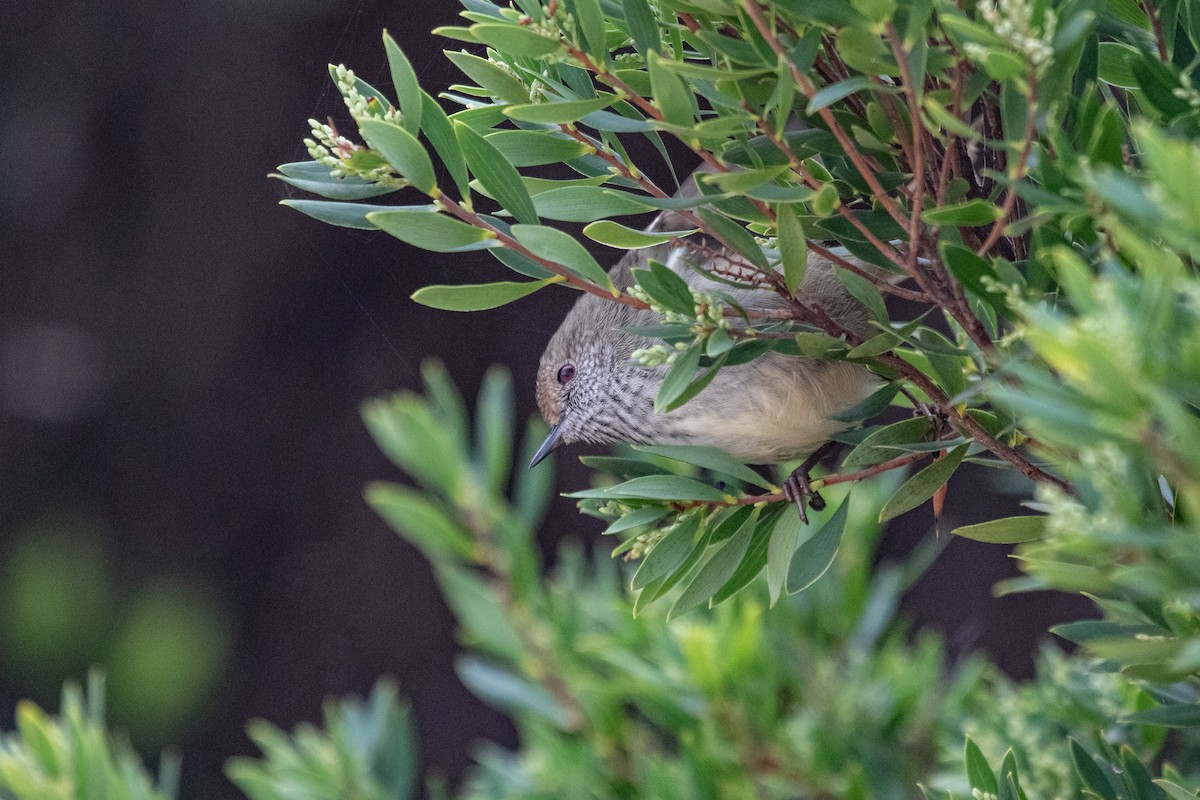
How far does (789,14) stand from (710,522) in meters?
0.32

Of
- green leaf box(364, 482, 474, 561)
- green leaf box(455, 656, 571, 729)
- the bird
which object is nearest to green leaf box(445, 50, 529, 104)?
the bird

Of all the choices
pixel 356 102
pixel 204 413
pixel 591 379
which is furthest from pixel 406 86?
pixel 204 413

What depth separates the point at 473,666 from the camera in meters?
1.37

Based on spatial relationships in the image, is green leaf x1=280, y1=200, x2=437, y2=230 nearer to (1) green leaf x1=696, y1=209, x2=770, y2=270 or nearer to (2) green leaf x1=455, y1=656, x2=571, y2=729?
(1) green leaf x1=696, y1=209, x2=770, y2=270

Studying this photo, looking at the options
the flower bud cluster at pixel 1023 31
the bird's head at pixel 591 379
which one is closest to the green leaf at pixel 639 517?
the flower bud cluster at pixel 1023 31

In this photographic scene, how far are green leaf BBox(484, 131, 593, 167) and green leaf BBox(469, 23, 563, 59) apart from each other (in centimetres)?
7

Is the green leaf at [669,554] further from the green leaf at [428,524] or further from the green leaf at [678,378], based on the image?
the green leaf at [428,524]

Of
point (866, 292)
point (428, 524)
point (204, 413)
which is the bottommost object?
point (204, 413)

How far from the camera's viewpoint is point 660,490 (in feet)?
2.29

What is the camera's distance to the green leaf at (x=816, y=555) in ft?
2.46

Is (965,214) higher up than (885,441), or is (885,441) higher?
(965,214)

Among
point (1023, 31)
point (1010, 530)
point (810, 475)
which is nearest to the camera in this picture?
point (1023, 31)

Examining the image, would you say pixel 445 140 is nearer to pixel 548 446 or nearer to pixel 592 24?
pixel 592 24

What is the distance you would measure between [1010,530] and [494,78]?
0.39 m
